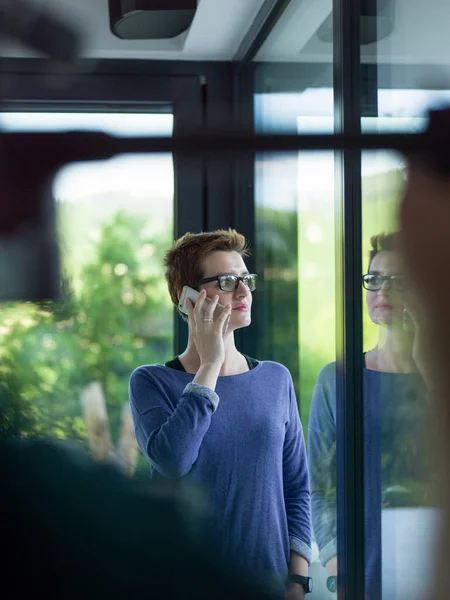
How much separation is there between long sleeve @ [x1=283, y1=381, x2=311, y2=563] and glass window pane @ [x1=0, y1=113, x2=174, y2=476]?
242 mm

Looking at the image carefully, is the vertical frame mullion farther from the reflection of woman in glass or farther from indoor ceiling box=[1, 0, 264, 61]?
indoor ceiling box=[1, 0, 264, 61]

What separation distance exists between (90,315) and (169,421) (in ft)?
1.07

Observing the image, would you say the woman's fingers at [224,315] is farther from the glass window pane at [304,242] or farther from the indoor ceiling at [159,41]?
the indoor ceiling at [159,41]

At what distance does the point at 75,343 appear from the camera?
0.54 meters

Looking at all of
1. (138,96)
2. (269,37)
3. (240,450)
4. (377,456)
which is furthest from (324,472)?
(269,37)

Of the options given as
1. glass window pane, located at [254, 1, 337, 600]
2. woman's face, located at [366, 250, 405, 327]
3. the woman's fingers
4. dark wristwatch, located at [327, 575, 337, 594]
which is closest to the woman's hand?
the woman's fingers

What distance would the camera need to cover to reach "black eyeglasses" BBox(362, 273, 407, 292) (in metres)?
0.58

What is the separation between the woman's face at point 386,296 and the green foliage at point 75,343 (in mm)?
220

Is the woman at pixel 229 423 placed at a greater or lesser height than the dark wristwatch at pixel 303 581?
greater

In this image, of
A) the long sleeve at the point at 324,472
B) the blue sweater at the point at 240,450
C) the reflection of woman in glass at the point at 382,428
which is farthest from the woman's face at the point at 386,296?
the blue sweater at the point at 240,450

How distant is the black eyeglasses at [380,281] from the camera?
58cm

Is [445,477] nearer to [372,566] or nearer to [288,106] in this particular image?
[372,566]

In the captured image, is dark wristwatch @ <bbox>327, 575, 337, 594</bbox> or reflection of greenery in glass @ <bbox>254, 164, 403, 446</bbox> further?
reflection of greenery in glass @ <bbox>254, 164, 403, 446</bbox>

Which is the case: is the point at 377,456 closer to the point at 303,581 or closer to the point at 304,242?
the point at 303,581
